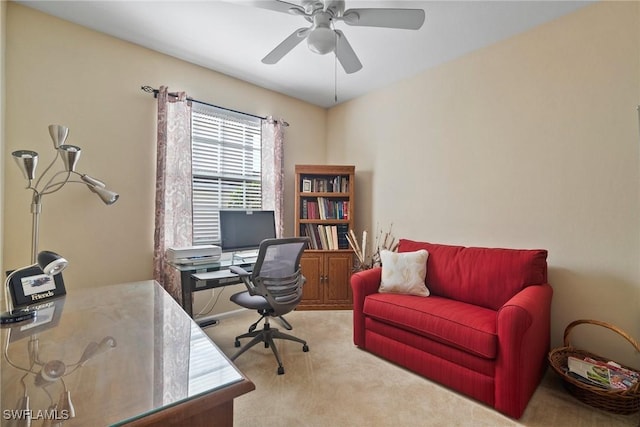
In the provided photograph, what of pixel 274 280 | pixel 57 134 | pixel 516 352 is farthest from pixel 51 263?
pixel 516 352

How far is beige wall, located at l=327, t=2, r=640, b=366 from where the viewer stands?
1.91 m

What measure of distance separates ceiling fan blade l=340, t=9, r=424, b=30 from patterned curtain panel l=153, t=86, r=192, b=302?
180 cm

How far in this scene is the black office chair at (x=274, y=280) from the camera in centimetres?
205

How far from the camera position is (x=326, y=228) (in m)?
3.47

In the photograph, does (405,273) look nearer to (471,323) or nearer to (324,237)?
(471,323)

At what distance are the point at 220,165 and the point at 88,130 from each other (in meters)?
1.14

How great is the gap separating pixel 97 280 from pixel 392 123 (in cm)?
331

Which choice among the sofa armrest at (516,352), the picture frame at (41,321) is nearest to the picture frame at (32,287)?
the picture frame at (41,321)

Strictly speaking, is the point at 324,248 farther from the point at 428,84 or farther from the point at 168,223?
the point at 428,84

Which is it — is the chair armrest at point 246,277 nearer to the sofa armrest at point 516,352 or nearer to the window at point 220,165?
the window at point 220,165

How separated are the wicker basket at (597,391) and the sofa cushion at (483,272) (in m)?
0.43

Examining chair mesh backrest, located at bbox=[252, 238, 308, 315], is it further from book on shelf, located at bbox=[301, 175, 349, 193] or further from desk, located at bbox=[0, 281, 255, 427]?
book on shelf, located at bbox=[301, 175, 349, 193]

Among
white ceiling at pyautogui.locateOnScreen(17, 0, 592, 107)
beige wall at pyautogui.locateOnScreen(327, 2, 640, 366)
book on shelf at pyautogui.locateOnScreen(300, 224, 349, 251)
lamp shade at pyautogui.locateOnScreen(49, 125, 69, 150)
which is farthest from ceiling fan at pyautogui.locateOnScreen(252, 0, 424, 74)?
book on shelf at pyautogui.locateOnScreen(300, 224, 349, 251)

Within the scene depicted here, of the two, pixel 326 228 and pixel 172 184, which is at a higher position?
pixel 172 184
